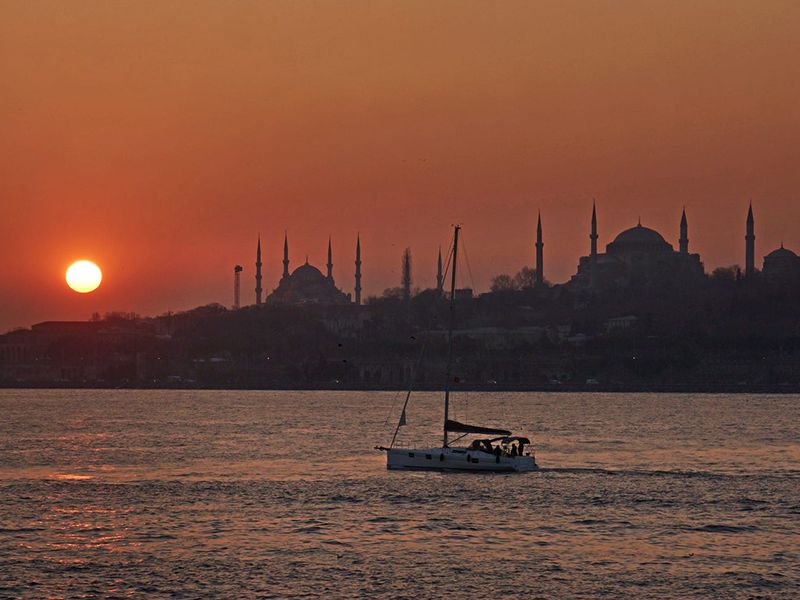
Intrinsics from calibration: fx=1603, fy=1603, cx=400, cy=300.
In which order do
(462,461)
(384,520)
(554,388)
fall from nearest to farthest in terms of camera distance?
(384,520) < (462,461) < (554,388)

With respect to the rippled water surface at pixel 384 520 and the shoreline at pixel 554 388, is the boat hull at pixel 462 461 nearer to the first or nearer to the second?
the rippled water surface at pixel 384 520

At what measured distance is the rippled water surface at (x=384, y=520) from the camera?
105 ft

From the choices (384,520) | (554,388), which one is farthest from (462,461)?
(554,388)

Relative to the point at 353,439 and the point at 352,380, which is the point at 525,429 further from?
the point at 352,380

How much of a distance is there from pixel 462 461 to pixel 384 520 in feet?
40.1

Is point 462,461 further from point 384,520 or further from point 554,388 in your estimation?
point 554,388

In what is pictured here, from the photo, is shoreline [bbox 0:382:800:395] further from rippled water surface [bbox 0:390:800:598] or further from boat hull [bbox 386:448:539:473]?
boat hull [bbox 386:448:539:473]

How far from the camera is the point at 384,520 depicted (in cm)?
4075

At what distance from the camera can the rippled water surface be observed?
3203 cm

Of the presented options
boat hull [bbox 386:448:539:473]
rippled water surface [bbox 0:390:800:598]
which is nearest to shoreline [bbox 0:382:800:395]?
rippled water surface [bbox 0:390:800:598]

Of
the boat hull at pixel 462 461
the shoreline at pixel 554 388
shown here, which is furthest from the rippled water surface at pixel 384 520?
the shoreline at pixel 554 388

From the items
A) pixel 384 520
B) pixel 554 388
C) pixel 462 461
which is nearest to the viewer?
pixel 384 520

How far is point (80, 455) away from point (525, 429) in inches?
1136

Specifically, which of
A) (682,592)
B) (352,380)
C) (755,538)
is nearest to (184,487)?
(755,538)
